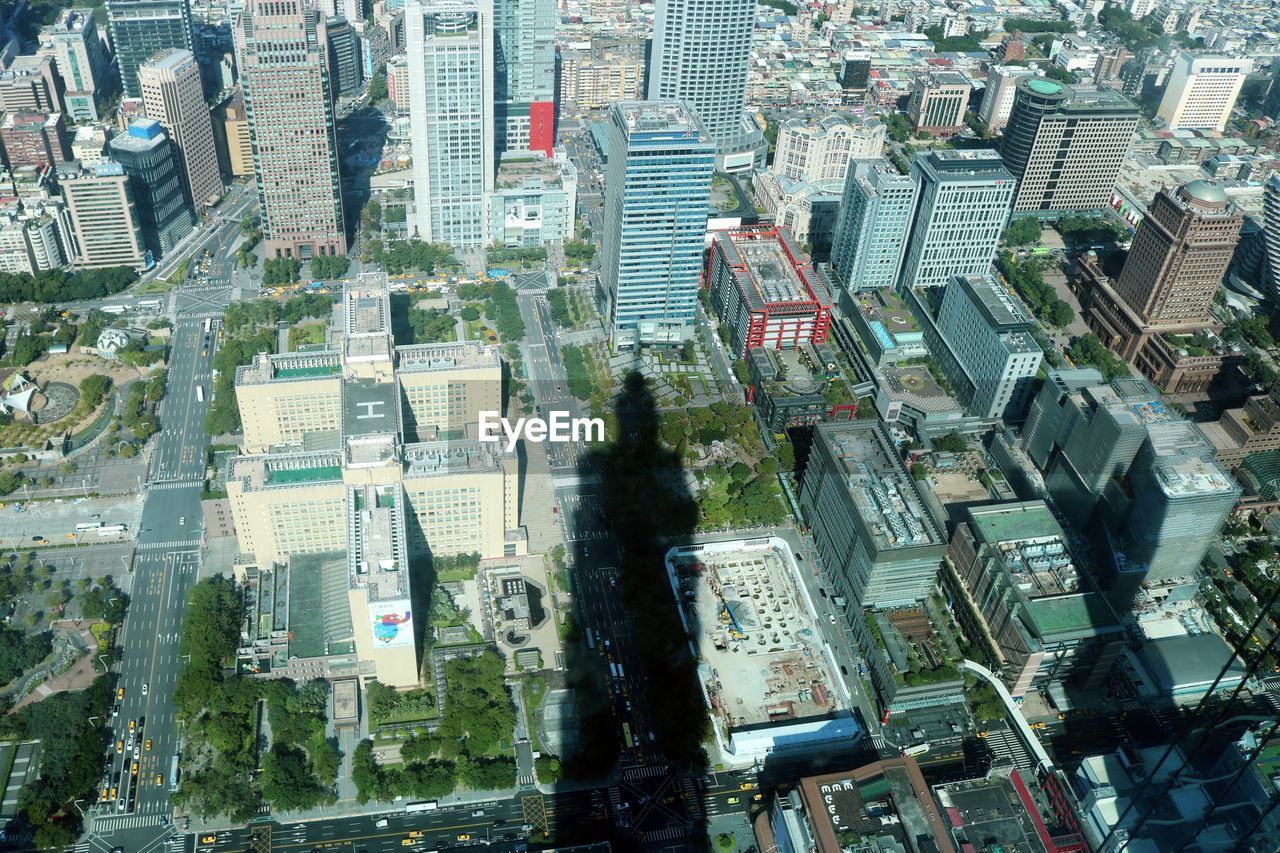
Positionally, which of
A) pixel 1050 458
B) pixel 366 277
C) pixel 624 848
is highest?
pixel 366 277

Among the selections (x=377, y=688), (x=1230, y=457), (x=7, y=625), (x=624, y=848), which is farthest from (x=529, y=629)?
(x=1230, y=457)

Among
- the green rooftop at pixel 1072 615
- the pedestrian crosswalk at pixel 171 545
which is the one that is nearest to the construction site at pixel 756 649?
the green rooftop at pixel 1072 615

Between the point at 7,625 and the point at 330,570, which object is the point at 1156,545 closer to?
the point at 330,570

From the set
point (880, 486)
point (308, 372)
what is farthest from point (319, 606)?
point (880, 486)

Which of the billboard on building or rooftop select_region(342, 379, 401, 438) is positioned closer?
the billboard on building

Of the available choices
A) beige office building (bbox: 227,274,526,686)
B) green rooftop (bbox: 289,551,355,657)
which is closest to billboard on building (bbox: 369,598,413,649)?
beige office building (bbox: 227,274,526,686)

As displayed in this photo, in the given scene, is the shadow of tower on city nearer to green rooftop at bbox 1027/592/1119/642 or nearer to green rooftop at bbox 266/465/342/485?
green rooftop at bbox 266/465/342/485

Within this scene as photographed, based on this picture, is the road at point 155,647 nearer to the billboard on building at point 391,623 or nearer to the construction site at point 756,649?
the billboard on building at point 391,623

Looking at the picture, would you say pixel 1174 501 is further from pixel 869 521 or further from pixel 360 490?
pixel 360 490
